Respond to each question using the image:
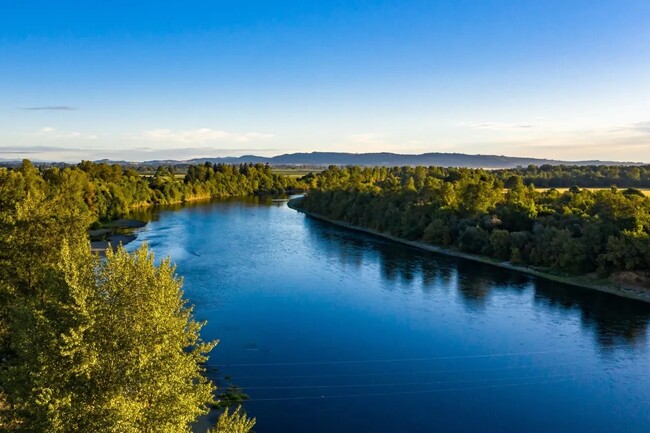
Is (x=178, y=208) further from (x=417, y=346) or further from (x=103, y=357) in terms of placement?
(x=103, y=357)

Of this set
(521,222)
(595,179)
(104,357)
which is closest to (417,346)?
(104,357)

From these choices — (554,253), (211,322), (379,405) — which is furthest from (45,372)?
(554,253)

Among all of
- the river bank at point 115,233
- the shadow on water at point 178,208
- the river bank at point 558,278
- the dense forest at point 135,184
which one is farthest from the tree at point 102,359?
the shadow on water at point 178,208

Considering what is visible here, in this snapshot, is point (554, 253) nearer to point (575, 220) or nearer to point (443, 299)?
point (575, 220)

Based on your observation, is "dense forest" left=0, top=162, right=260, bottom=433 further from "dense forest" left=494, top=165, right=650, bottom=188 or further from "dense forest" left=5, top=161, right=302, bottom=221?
"dense forest" left=494, top=165, right=650, bottom=188

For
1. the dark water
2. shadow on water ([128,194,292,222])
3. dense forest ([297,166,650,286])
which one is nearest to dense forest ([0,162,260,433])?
the dark water

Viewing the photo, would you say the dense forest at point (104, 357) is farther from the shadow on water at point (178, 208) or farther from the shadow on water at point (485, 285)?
the shadow on water at point (178, 208)
